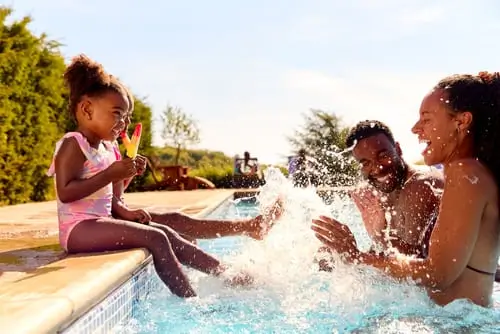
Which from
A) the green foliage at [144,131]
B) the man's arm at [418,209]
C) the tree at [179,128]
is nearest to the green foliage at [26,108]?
the green foliage at [144,131]

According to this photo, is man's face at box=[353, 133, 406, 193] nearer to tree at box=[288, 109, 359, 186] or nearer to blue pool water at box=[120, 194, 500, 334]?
blue pool water at box=[120, 194, 500, 334]

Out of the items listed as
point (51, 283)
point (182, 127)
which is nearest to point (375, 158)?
point (51, 283)

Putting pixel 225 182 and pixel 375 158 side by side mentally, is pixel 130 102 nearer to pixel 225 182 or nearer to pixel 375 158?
pixel 375 158

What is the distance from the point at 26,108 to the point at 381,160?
918 centimetres

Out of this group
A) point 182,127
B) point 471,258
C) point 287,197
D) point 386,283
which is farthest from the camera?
point 182,127

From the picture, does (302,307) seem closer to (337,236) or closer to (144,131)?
(337,236)

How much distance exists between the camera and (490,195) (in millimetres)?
2195

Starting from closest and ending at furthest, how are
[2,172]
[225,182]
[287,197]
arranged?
[287,197] < [2,172] < [225,182]

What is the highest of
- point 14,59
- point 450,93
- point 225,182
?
point 14,59

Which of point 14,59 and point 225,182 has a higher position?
point 14,59

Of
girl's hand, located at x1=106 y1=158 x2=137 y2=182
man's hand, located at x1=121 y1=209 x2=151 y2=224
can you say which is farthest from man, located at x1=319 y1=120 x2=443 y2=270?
girl's hand, located at x1=106 y1=158 x2=137 y2=182

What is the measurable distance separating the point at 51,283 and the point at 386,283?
1.45 metres

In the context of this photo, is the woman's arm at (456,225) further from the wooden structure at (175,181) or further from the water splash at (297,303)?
the wooden structure at (175,181)

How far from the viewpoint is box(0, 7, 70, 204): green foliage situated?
34.3 ft
